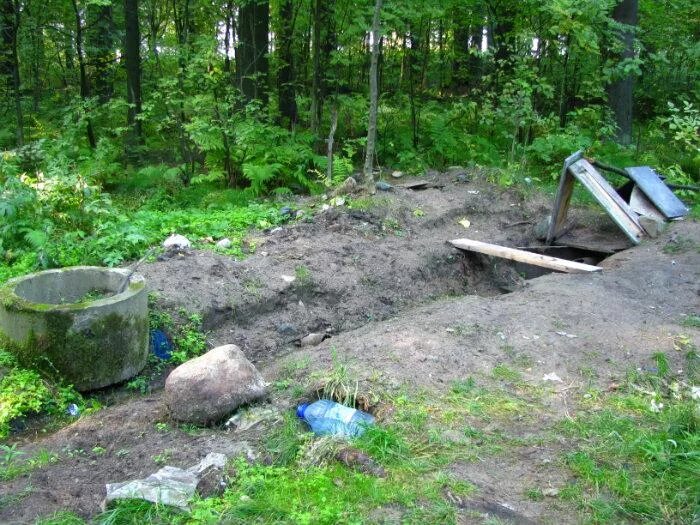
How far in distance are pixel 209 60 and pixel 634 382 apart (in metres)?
8.31

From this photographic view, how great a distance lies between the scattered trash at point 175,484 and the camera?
3.31 meters

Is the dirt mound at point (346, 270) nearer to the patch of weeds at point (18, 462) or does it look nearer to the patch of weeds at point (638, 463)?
the patch of weeds at point (18, 462)

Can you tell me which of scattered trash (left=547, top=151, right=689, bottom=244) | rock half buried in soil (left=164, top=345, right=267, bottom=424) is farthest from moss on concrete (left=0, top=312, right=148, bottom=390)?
scattered trash (left=547, top=151, right=689, bottom=244)

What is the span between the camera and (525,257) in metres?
7.71

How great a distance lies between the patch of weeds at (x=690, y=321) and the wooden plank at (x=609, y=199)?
8.03 feet

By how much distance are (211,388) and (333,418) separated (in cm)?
91

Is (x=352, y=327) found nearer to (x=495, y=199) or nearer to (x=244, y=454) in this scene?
(x=244, y=454)

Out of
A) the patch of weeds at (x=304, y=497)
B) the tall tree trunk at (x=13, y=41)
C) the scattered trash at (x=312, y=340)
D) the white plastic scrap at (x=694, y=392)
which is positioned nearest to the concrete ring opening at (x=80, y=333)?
the scattered trash at (x=312, y=340)

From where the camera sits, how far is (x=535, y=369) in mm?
4922

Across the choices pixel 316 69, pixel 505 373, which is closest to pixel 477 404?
pixel 505 373

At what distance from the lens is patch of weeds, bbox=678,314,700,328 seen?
586 centimetres

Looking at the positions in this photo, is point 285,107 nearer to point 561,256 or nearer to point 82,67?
point 82,67

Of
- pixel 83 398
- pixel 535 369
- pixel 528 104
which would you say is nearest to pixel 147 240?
pixel 83 398

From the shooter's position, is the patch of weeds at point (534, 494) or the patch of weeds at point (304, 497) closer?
the patch of weeds at point (304, 497)
